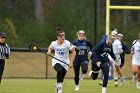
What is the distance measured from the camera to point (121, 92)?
23906 mm

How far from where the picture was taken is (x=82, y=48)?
2622cm

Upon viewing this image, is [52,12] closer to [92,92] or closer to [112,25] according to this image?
[112,25]

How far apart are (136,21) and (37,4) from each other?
745 centimetres

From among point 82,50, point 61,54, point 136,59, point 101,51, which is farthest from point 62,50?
point 136,59

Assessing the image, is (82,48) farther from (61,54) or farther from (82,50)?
(61,54)

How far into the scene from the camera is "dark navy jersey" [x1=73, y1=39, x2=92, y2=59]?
25969mm

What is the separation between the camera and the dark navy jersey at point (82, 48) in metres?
26.0

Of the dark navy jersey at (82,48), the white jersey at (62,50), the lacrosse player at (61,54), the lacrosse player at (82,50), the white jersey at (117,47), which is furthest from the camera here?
the white jersey at (117,47)

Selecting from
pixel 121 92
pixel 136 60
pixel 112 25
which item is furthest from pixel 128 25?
pixel 121 92

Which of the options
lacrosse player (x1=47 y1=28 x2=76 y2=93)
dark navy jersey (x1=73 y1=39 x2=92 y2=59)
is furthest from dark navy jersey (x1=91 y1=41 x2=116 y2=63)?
dark navy jersey (x1=73 y1=39 x2=92 y2=59)

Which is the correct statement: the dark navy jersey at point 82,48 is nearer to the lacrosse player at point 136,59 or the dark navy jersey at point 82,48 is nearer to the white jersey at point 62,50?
the lacrosse player at point 136,59

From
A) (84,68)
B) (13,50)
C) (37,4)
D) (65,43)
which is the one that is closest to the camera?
(65,43)

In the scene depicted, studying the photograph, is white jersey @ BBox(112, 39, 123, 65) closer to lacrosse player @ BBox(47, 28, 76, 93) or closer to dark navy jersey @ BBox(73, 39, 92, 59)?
dark navy jersey @ BBox(73, 39, 92, 59)

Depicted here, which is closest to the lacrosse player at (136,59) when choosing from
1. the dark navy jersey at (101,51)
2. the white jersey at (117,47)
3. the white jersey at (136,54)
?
the white jersey at (136,54)
